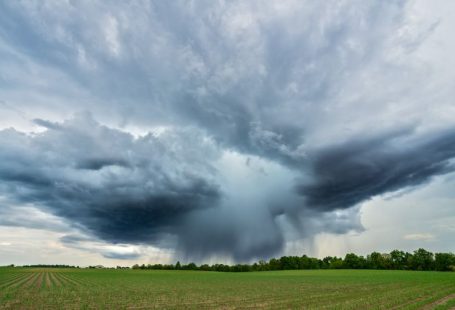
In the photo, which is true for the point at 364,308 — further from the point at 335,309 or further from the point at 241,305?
the point at 241,305

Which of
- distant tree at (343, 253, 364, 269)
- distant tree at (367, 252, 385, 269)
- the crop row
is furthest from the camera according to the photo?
distant tree at (343, 253, 364, 269)

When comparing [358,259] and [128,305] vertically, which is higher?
[358,259]

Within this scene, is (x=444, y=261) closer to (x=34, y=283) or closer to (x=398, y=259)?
(x=398, y=259)

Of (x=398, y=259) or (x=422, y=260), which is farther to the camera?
(x=398, y=259)

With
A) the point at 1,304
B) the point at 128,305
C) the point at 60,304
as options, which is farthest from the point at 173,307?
the point at 1,304

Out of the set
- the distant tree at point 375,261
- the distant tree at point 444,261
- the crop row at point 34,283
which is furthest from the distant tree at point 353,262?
the crop row at point 34,283

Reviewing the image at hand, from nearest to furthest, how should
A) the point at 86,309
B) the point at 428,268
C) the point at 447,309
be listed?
1. the point at 447,309
2. the point at 86,309
3. the point at 428,268

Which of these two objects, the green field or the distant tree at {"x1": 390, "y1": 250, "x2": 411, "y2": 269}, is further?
the distant tree at {"x1": 390, "y1": 250, "x2": 411, "y2": 269}

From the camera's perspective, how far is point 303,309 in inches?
1066

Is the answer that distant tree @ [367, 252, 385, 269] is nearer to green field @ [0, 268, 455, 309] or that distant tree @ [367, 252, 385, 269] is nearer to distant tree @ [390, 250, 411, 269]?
distant tree @ [390, 250, 411, 269]

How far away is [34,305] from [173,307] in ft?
42.4

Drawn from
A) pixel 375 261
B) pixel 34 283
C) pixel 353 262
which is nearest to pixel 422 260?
pixel 375 261

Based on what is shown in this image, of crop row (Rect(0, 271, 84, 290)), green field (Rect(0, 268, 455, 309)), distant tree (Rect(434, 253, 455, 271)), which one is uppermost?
distant tree (Rect(434, 253, 455, 271))

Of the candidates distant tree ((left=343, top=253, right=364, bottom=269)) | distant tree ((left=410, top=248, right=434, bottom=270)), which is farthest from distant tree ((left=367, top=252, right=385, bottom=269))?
distant tree ((left=410, top=248, right=434, bottom=270))
